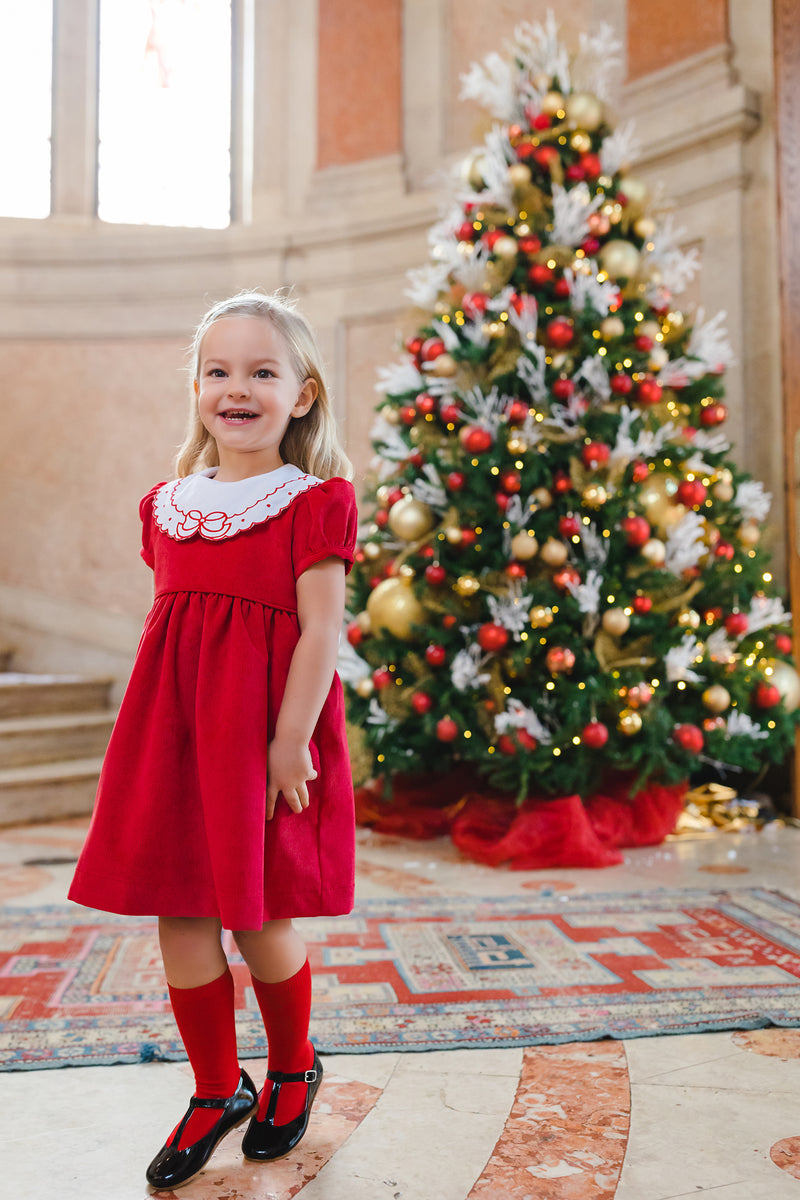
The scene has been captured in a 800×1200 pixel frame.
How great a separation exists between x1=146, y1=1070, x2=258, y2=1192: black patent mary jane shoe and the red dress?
31 cm

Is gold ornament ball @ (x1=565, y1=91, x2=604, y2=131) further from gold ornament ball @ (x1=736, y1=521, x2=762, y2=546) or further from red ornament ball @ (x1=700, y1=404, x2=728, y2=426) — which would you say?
gold ornament ball @ (x1=736, y1=521, x2=762, y2=546)

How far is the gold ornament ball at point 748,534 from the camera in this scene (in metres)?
3.96

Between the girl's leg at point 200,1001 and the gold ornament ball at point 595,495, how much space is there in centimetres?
241

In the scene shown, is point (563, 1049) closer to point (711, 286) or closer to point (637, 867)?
point (637, 867)

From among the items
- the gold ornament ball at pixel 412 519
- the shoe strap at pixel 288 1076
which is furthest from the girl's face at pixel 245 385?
the gold ornament ball at pixel 412 519

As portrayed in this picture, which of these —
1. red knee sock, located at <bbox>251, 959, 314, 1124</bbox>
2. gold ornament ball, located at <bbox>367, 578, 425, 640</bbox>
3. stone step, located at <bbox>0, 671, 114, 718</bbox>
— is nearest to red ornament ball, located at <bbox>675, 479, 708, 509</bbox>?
gold ornament ball, located at <bbox>367, 578, 425, 640</bbox>

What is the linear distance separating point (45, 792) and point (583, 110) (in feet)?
11.7

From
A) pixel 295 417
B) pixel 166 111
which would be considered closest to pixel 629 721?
pixel 295 417

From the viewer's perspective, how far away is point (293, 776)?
4.68 ft

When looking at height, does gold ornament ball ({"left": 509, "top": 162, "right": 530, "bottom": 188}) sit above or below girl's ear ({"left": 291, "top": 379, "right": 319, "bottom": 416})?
above

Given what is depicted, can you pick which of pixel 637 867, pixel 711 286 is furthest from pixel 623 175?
pixel 637 867

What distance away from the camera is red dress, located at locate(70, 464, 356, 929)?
1.39 meters

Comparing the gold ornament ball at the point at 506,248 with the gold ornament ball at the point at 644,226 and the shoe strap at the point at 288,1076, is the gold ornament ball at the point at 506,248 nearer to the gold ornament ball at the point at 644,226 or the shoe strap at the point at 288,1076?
the gold ornament ball at the point at 644,226

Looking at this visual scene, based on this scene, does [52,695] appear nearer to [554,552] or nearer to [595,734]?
[554,552]
